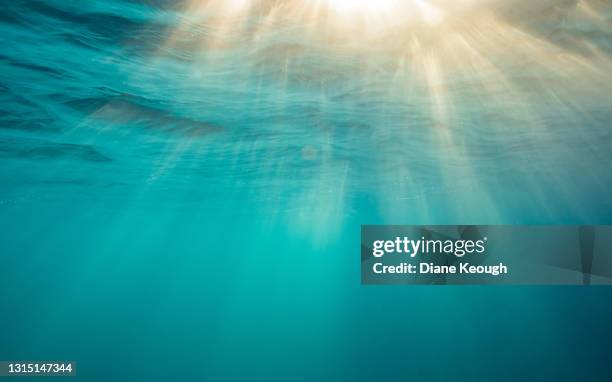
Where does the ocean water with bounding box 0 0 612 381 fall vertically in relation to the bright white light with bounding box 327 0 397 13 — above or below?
above

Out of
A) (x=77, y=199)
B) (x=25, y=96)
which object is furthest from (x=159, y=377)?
(x=25, y=96)

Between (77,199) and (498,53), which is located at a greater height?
(77,199)

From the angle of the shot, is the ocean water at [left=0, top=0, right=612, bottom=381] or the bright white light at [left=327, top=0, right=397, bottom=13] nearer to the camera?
the bright white light at [left=327, top=0, right=397, bottom=13]

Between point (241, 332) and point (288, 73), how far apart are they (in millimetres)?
66668

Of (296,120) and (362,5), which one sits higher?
(296,120)

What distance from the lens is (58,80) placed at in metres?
9.91

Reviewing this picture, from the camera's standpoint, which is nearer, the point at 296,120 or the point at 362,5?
the point at 362,5

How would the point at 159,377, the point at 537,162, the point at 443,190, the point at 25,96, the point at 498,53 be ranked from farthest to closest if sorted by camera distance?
the point at 159,377
the point at 443,190
the point at 537,162
the point at 25,96
the point at 498,53

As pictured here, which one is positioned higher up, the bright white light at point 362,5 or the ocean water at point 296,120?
the ocean water at point 296,120

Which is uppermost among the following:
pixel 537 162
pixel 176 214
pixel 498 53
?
pixel 176 214

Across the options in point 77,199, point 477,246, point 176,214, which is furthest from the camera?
point 176,214

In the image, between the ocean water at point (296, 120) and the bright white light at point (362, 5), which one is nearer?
the bright white light at point (362, 5)

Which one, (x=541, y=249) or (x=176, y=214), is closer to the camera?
(x=541, y=249)

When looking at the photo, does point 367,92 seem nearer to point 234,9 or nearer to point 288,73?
point 288,73
